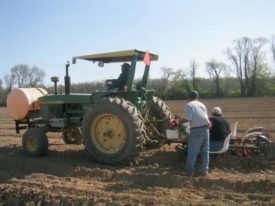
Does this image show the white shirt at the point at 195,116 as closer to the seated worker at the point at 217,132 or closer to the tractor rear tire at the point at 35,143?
the seated worker at the point at 217,132

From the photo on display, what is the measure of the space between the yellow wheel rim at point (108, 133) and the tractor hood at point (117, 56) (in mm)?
1457

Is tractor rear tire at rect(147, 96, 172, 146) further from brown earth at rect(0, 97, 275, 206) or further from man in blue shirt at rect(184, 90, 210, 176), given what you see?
man in blue shirt at rect(184, 90, 210, 176)

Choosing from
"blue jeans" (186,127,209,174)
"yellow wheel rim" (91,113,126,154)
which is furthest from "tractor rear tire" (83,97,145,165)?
"blue jeans" (186,127,209,174)

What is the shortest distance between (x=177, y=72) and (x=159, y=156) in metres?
78.7

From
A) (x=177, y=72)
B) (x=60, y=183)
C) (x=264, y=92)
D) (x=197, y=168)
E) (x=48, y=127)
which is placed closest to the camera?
(x=60, y=183)

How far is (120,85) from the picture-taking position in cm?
962

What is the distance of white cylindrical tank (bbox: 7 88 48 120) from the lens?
10984mm

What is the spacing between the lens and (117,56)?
383 inches

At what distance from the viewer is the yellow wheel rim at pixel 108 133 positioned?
8.89 m

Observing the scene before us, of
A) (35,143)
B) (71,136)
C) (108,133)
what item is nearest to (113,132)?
(108,133)

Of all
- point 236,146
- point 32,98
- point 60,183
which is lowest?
point 60,183

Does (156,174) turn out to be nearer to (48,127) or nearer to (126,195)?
(126,195)

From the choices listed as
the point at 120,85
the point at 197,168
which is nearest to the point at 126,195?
the point at 197,168

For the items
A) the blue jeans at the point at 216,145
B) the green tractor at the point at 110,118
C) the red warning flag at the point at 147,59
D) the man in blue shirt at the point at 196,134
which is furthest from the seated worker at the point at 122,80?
the blue jeans at the point at 216,145
